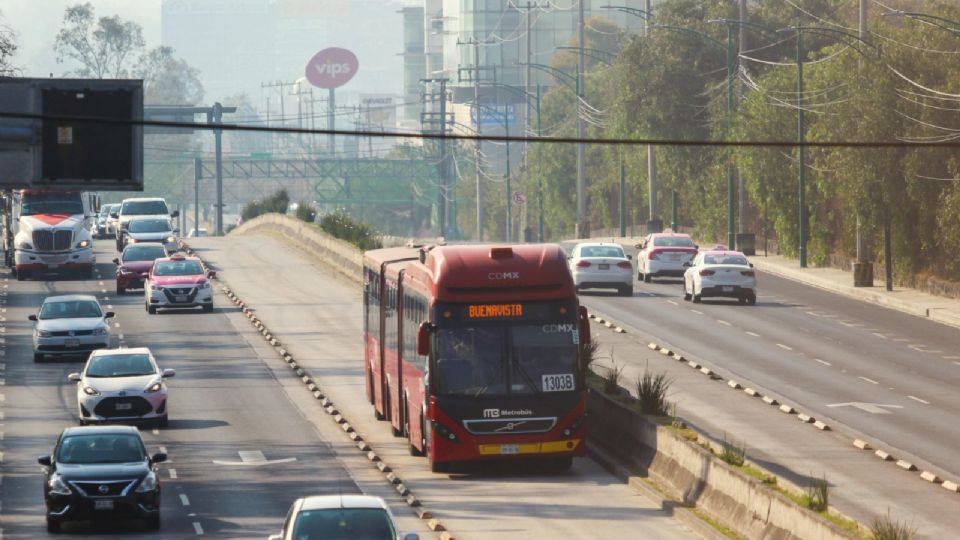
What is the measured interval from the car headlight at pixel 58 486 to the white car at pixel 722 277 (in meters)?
37.5

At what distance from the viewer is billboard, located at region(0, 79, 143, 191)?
2645 cm

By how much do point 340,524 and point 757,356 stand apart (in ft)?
105

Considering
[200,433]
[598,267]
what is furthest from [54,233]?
[200,433]

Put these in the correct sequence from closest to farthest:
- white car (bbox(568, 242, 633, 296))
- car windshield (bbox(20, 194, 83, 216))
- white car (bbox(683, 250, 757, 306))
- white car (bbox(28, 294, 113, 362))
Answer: white car (bbox(28, 294, 113, 362)), white car (bbox(683, 250, 757, 306)), white car (bbox(568, 242, 633, 296)), car windshield (bbox(20, 194, 83, 216))

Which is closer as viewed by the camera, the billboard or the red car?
the billboard

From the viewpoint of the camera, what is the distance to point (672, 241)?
2886 inches

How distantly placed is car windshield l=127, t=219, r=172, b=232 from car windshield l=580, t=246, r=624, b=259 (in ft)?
75.1

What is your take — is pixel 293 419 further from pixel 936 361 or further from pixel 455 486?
pixel 936 361

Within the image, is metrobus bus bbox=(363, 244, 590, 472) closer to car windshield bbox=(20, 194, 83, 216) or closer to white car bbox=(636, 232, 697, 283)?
white car bbox=(636, 232, 697, 283)

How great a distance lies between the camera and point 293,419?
43531 millimetres

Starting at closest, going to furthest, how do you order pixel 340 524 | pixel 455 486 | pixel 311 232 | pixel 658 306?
pixel 340 524
pixel 455 486
pixel 658 306
pixel 311 232

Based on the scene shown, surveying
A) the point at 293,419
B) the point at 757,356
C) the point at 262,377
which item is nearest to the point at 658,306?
the point at 757,356

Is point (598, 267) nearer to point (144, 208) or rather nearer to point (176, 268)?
point (176, 268)

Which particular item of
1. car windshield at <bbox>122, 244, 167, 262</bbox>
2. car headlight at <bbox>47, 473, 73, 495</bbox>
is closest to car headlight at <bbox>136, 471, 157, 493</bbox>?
car headlight at <bbox>47, 473, 73, 495</bbox>
